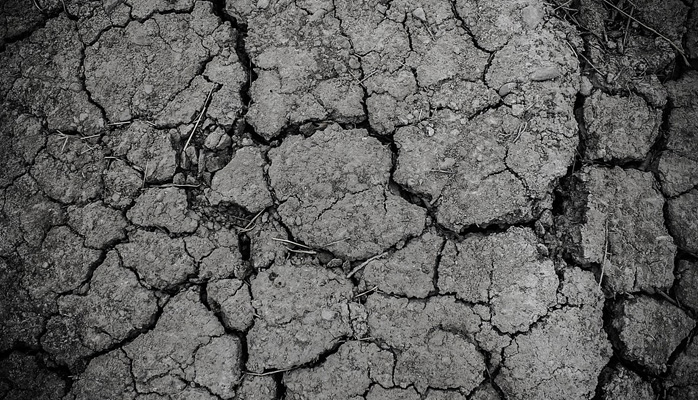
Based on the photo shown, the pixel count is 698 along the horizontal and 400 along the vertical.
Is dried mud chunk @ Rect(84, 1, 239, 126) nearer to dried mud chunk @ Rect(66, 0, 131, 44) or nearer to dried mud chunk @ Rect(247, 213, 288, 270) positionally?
dried mud chunk @ Rect(66, 0, 131, 44)

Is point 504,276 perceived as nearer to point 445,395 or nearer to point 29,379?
point 445,395

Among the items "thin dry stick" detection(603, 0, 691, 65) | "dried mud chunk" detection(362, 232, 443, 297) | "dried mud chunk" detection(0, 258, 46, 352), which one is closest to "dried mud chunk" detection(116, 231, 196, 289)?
"dried mud chunk" detection(0, 258, 46, 352)

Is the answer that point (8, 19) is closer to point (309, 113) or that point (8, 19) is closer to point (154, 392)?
point (309, 113)

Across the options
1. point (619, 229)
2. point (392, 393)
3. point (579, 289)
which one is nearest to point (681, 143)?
point (619, 229)

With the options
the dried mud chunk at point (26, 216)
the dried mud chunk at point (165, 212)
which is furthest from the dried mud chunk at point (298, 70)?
the dried mud chunk at point (26, 216)

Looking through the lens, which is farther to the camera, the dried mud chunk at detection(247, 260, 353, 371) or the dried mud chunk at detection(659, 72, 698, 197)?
the dried mud chunk at detection(659, 72, 698, 197)

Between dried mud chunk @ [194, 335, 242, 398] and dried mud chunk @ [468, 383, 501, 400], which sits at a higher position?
dried mud chunk @ [194, 335, 242, 398]

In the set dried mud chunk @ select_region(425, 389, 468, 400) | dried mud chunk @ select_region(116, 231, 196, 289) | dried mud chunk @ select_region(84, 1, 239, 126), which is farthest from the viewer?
dried mud chunk @ select_region(84, 1, 239, 126)
